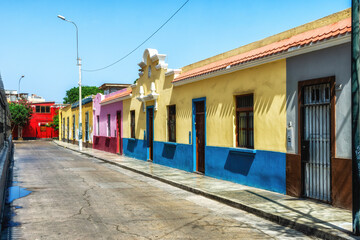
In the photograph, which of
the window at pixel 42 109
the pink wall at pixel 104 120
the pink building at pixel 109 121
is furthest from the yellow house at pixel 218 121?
the window at pixel 42 109

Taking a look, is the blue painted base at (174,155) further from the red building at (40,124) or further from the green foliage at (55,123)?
the red building at (40,124)

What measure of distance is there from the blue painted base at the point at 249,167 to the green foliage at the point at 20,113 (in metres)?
50.3

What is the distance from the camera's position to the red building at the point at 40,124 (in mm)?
61750

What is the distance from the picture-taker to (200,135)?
47.2ft

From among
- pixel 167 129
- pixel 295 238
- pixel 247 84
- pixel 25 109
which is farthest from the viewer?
pixel 25 109

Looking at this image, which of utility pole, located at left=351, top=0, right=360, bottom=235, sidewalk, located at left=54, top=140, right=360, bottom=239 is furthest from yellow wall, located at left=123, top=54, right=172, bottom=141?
utility pole, located at left=351, top=0, right=360, bottom=235

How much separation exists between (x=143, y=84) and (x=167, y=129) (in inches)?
173

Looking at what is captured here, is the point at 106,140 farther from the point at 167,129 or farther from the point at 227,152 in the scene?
the point at 227,152

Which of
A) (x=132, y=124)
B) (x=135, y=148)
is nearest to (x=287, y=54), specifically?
(x=135, y=148)

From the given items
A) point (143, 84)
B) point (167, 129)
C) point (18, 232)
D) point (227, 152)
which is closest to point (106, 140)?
point (143, 84)

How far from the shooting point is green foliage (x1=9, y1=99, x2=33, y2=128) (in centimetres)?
5684

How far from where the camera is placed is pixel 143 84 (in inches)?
818

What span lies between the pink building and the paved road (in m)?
12.5

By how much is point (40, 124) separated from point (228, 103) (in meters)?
56.9
